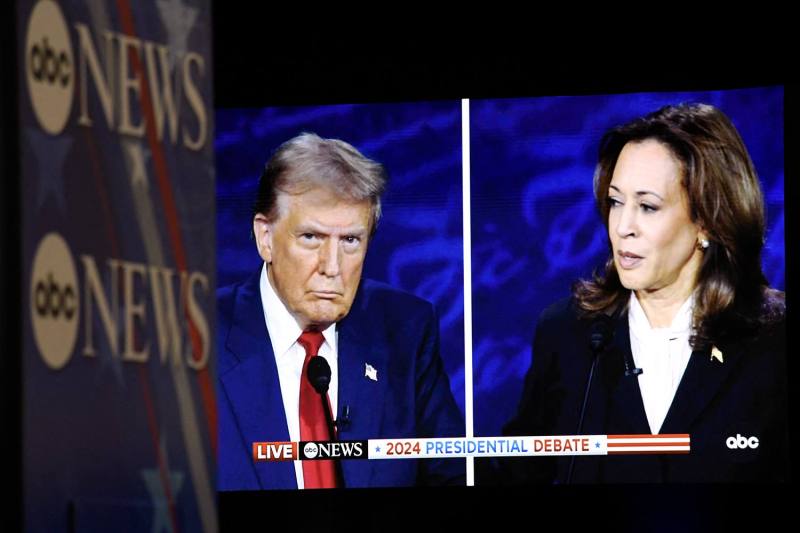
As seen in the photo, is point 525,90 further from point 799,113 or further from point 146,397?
point 146,397

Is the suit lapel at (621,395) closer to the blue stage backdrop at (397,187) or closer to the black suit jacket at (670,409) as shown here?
the black suit jacket at (670,409)

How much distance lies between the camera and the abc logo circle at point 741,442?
6.28 metres

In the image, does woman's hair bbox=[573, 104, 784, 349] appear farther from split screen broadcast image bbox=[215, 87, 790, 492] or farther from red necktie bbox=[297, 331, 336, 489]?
red necktie bbox=[297, 331, 336, 489]

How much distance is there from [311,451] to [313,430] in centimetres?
9

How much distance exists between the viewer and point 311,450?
6.51 meters

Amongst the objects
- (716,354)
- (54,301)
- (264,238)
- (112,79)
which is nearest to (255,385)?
(264,238)

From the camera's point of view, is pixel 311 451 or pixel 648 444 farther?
pixel 311 451

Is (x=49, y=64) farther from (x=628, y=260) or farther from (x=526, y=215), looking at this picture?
(x=628, y=260)

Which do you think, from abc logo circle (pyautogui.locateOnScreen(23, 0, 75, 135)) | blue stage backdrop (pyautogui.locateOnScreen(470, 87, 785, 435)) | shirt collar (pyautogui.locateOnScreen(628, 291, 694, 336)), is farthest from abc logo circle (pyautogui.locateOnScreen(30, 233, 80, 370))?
shirt collar (pyautogui.locateOnScreen(628, 291, 694, 336))

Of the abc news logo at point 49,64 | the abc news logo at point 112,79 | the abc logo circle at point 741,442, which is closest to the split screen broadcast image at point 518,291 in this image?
the abc logo circle at point 741,442

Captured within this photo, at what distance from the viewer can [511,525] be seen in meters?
6.51

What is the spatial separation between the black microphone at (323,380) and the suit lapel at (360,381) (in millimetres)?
46

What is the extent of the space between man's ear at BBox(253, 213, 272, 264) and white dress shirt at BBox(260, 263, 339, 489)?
0.18ft

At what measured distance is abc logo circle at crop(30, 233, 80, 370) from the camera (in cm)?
143
